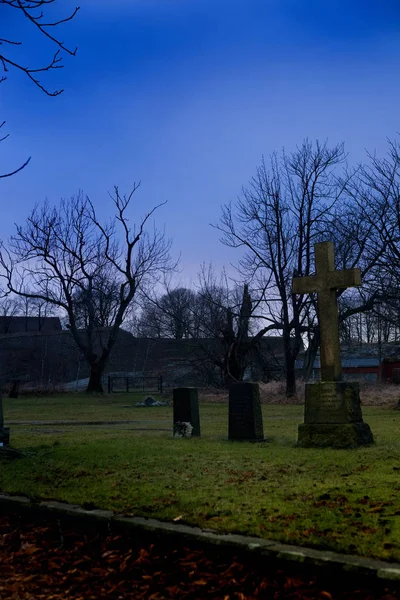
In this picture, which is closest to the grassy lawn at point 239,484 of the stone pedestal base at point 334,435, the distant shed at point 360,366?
the stone pedestal base at point 334,435

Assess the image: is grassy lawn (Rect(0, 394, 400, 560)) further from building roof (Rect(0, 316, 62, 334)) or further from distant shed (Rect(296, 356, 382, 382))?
building roof (Rect(0, 316, 62, 334))

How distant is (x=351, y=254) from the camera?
30.4 metres

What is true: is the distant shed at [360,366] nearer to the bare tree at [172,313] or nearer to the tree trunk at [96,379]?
the bare tree at [172,313]

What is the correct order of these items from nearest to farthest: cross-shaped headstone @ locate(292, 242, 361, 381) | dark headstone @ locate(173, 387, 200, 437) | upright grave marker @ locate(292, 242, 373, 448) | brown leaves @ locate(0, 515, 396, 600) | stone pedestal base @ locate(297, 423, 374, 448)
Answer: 1. brown leaves @ locate(0, 515, 396, 600)
2. stone pedestal base @ locate(297, 423, 374, 448)
3. upright grave marker @ locate(292, 242, 373, 448)
4. cross-shaped headstone @ locate(292, 242, 361, 381)
5. dark headstone @ locate(173, 387, 200, 437)

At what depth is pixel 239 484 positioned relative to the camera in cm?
689

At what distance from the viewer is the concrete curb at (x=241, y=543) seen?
4234mm

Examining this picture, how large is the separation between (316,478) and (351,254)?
2415 centimetres

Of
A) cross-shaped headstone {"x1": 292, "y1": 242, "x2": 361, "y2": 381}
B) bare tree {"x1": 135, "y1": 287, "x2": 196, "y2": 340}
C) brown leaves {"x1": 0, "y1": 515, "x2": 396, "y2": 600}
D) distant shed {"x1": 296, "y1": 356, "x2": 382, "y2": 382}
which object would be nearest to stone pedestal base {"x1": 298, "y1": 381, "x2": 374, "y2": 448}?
cross-shaped headstone {"x1": 292, "y1": 242, "x2": 361, "y2": 381}

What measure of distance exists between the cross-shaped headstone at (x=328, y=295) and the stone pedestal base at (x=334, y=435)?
2.87 feet

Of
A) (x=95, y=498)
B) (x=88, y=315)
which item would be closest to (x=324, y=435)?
(x=95, y=498)

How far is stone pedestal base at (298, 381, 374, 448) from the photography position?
10844 mm

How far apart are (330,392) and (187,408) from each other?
355 centimetres

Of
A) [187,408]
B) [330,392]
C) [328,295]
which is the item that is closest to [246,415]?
[187,408]

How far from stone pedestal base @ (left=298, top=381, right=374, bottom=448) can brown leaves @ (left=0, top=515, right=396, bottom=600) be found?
5.87 meters
